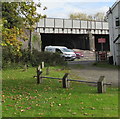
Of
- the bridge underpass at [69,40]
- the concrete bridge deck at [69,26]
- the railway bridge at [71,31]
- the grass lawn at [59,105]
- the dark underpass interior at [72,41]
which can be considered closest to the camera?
the grass lawn at [59,105]

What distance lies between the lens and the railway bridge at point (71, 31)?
4520 centimetres

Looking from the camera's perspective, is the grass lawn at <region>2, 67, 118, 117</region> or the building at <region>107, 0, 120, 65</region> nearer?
the grass lawn at <region>2, 67, 118, 117</region>

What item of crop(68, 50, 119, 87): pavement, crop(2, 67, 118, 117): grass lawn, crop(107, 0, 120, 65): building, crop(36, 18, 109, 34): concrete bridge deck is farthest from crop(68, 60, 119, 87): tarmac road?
crop(36, 18, 109, 34): concrete bridge deck

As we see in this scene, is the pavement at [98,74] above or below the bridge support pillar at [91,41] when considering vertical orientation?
below

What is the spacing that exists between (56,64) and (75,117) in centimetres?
1771

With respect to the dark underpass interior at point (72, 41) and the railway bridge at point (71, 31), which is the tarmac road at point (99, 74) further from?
the dark underpass interior at point (72, 41)

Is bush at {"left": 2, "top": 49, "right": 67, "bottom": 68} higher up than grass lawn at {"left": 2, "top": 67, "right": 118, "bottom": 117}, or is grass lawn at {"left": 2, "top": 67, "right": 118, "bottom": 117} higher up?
bush at {"left": 2, "top": 49, "right": 67, "bottom": 68}

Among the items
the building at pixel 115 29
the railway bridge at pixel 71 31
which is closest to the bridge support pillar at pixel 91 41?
the railway bridge at pixel 71 31

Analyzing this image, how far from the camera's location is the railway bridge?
148 feet

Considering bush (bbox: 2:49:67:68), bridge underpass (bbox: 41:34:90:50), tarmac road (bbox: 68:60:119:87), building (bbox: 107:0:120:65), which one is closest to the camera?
tarmac road (bbox: 68:60:119:87)

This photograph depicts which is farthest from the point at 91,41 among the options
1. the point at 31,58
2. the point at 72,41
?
the point at 31,58

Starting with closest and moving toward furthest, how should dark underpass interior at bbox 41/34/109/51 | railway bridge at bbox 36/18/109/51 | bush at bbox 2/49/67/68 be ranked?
bush at bbox 2/49/67/68, railway bridge at bbox 36/18/109/51, dark underpass interior at bbox 41/34/109/51

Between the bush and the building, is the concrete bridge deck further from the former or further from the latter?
the bush

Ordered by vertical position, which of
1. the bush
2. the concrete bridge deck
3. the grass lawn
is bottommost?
the grass lawn
